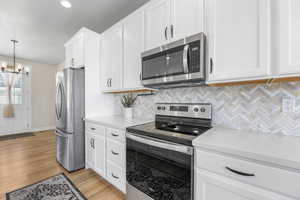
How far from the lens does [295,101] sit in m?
1.10

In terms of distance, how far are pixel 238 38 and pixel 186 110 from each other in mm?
883

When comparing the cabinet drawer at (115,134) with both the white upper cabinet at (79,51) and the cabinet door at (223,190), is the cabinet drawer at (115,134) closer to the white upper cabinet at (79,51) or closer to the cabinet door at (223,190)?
the cabinet door at (223,190)

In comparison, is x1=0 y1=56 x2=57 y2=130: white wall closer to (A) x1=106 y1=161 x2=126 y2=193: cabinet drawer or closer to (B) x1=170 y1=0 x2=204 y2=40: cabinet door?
(A) x1=106 y1=161 x2=126 y2=193: cabinet drawer

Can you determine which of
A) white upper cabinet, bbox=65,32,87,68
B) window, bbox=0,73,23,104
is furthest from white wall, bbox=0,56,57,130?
white upper cabinet, bbox=65,32,87,68

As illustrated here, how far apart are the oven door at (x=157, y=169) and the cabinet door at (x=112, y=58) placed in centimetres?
108

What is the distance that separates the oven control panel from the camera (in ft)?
4.88

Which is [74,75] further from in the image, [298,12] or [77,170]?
[298,12]

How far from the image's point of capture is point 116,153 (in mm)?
1658

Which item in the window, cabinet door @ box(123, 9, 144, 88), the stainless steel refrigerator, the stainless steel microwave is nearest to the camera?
the stainless steel microwave

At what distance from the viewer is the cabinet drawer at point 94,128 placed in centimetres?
191

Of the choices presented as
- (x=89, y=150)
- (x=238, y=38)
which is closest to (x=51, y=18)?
(x=89, y=150)

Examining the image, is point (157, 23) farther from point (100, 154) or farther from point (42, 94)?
point (42, 94)

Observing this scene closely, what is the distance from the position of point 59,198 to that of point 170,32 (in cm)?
242

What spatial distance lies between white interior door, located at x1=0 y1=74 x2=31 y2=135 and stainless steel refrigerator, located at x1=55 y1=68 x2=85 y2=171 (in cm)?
375
